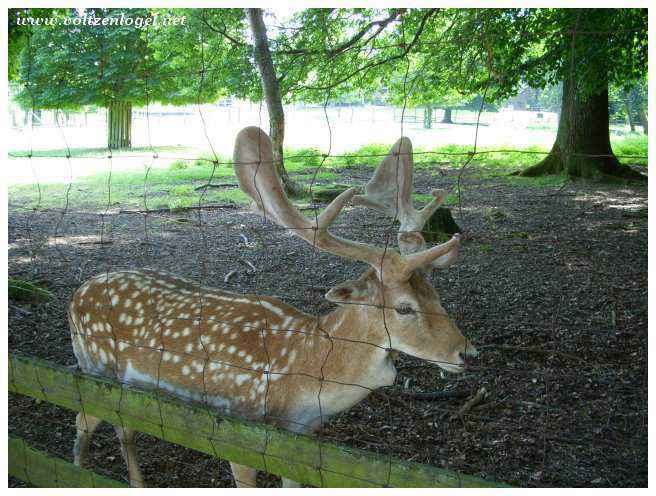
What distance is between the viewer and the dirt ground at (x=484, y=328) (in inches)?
A: 134

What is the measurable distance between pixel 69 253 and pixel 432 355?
549 centimetres

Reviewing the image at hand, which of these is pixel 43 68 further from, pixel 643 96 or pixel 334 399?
pixel 643 96

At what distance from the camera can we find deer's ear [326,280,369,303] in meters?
2.82

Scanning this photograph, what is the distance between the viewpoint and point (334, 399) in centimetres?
289

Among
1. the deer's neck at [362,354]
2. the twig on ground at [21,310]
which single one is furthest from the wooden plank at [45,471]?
the twig on ground at [21,310]

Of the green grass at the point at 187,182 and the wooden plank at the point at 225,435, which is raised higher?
the green grass at the point at 187,182

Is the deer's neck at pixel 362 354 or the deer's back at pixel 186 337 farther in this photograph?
the deer's back at pixel 186 337

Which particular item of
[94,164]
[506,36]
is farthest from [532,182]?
[94,164]

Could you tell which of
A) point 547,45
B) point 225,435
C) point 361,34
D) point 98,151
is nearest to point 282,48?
point 361,34

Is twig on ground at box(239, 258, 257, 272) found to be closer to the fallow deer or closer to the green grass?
the green grass

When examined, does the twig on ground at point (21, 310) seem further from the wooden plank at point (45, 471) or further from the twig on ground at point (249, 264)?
the wooden plank at point (45, 471)

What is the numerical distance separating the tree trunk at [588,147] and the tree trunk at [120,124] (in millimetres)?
12790

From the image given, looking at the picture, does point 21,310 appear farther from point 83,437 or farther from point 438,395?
point 438,395

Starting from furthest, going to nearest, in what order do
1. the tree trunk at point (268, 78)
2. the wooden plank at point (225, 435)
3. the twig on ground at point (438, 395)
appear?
the tree trunk at point (268, 78), the twig on ground at point (438, 395), the wooden plank at point (225, 435)
